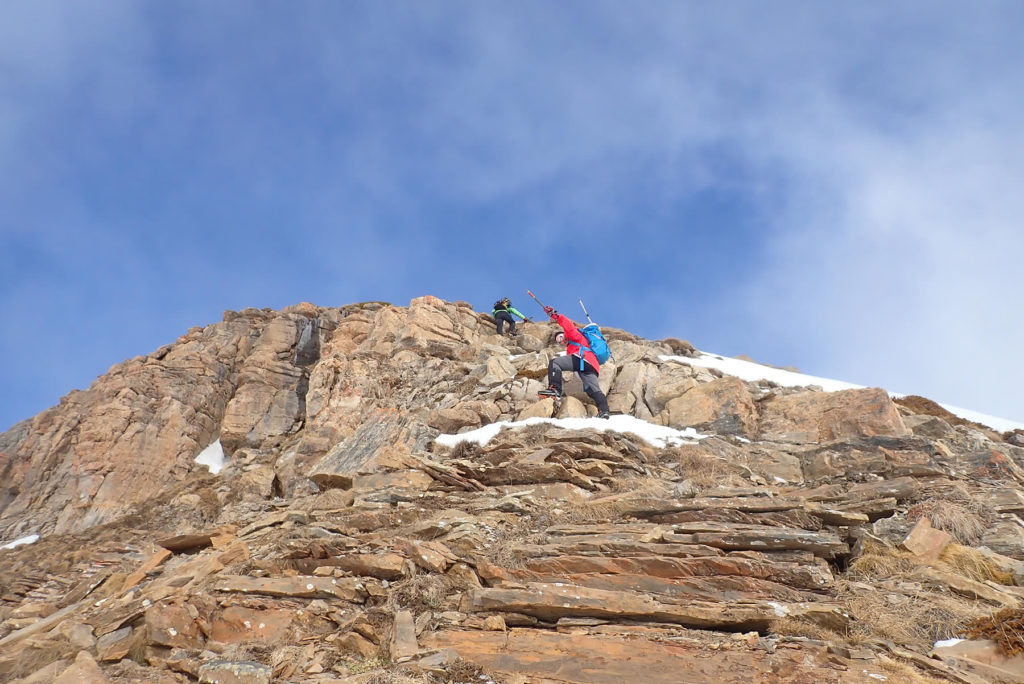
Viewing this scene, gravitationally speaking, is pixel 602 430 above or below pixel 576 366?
below

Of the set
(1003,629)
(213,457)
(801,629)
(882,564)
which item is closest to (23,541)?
(213,457)

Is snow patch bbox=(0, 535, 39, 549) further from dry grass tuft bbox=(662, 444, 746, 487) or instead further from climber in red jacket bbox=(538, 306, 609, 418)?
dry grass tuft bbox=(662, 444, 746, 487)

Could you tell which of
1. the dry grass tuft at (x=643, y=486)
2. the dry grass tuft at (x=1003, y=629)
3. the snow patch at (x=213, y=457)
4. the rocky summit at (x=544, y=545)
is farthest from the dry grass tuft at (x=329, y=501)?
the snow patch at (x=213, y=457)

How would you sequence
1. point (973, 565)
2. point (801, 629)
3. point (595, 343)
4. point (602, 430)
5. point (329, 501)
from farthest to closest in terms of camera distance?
1. point (595, 343)
2. point (602, 430)
3. point (329, 501)
4. point (973, 565)
5. point (801, 629)

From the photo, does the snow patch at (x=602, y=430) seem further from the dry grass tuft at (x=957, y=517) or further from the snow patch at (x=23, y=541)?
the snow patch at (x=23, y=541)

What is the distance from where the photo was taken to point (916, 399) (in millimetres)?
21328

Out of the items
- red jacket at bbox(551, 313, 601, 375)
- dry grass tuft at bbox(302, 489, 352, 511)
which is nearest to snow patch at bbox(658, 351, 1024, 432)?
red jacket at bbox(551, 313, 601, 375)

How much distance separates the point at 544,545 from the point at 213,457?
2018cm

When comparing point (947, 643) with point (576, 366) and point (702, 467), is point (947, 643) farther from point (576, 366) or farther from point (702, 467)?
point (576, 366)

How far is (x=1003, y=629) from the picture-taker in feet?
19.8

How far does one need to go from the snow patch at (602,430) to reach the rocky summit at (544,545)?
0.12 m

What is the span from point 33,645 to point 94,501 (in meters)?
16.1

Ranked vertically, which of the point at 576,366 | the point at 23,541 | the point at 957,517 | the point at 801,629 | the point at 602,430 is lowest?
the point at 801,629

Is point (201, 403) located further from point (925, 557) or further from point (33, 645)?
point (925, 557)
